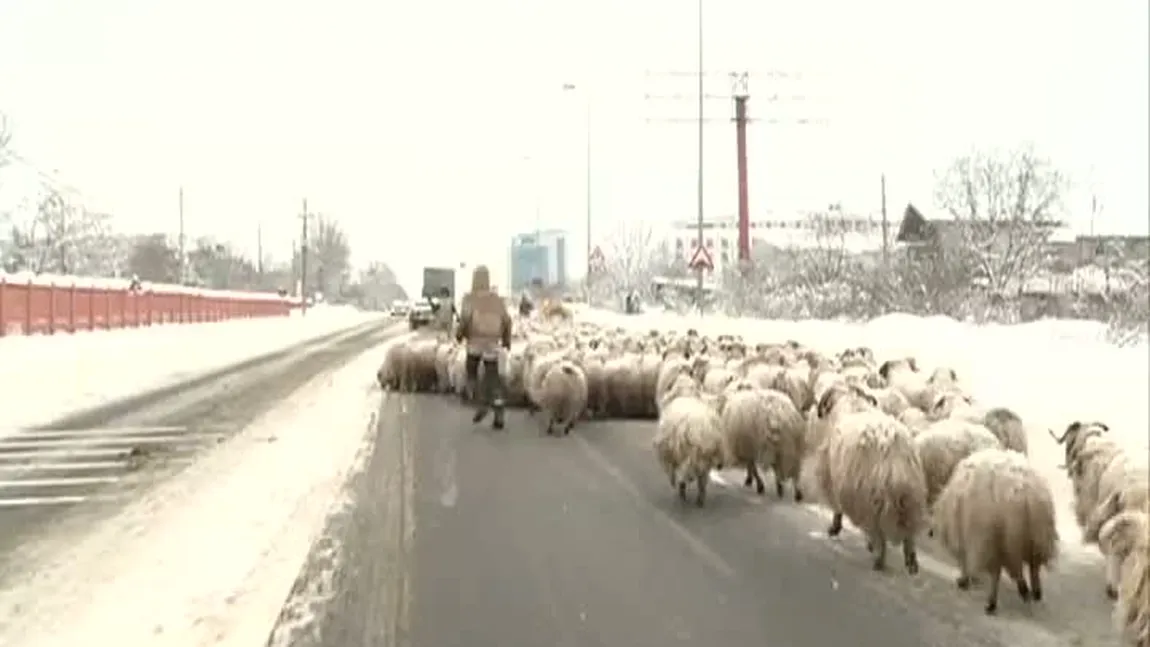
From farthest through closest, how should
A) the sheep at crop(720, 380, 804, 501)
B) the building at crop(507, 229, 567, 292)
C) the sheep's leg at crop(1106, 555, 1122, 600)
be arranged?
1. the building at crop(507, 229, 567, 292)
2. the sheep at crop(720, 380, 804, 501)
3. the sheep's leg at crop(1106, 555, 1122, 600)

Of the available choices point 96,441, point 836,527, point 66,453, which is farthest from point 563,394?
point 836,527

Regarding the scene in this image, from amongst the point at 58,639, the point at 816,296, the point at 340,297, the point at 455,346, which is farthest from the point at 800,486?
the point at 340,297

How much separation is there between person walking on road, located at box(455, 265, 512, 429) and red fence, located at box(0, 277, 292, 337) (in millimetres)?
21838

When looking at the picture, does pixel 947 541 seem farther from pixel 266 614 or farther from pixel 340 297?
pixel 340 297

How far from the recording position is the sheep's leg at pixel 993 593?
8.42 m

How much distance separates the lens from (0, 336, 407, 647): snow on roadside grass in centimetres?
775

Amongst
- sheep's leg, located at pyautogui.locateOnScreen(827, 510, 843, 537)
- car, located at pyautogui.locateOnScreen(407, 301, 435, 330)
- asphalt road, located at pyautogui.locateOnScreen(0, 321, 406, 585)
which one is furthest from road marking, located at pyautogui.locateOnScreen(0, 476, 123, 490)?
car, located at pyautogui.locateOnScreen(407, 301, 435, 330)

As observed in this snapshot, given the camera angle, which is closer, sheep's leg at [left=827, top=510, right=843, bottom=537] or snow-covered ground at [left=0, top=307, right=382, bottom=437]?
sheep's leg at [left=827, top=510, right=843, bottom=537]

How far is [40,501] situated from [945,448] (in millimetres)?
8165

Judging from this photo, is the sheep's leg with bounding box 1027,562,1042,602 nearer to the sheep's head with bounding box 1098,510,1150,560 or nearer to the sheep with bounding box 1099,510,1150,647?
the sheep's head with bounding box 1098,510,1150,560

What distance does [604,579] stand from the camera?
361 inches

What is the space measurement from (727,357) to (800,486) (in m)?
7.81

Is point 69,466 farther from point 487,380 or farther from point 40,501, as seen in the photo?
point 487,380

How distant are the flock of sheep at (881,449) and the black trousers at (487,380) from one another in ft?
1.63
